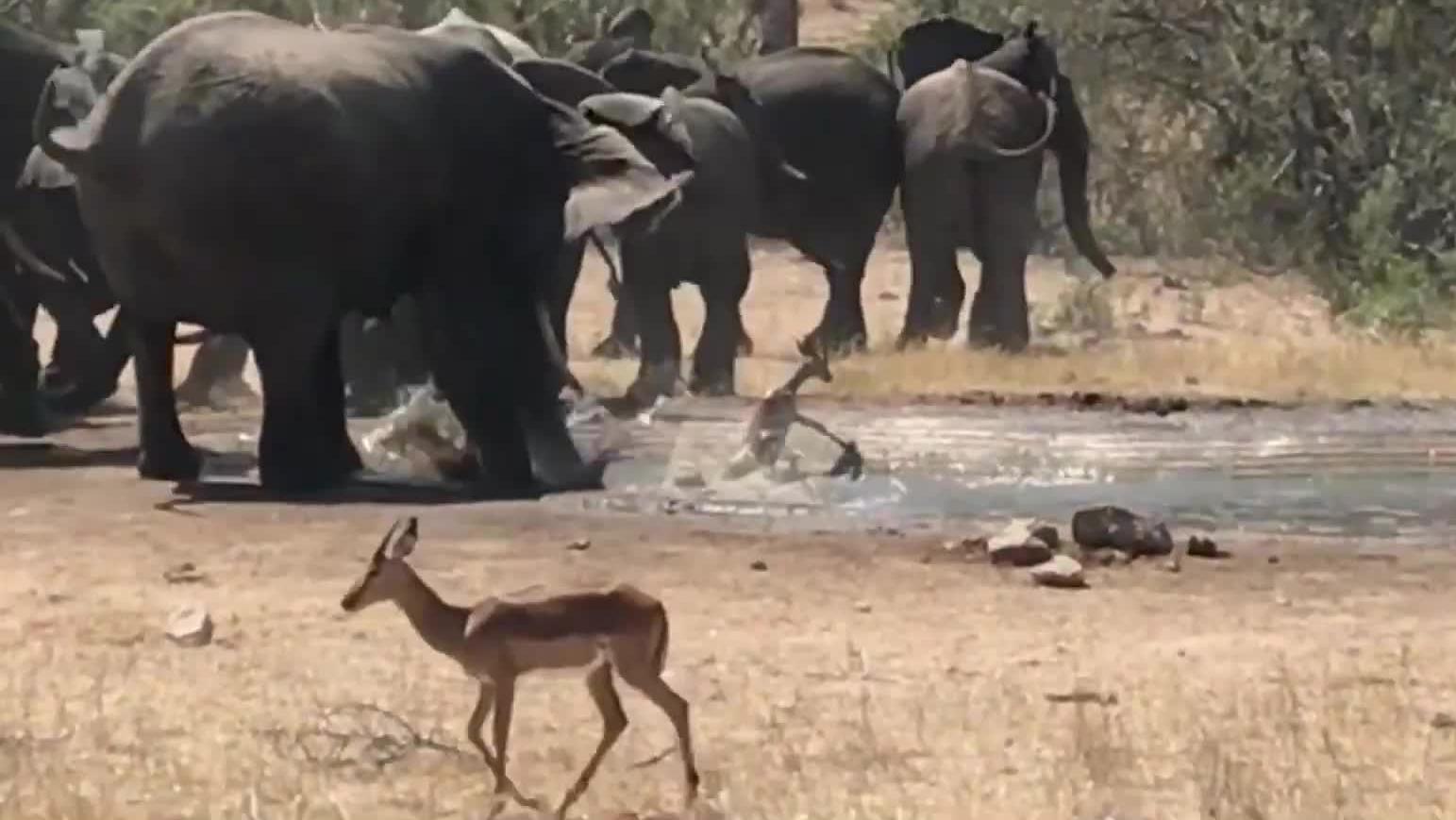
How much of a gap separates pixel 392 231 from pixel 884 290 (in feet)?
43.3

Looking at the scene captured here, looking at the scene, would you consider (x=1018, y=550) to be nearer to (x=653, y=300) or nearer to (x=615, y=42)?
(x=653, y=300)

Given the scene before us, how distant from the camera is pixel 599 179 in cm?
1473

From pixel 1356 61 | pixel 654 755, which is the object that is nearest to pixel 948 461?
pixel 654 755

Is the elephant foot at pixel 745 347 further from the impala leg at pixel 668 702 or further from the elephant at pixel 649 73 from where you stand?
the impala leg at pixel 668 702

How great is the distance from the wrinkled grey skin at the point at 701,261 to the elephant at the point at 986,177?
2.46 metres

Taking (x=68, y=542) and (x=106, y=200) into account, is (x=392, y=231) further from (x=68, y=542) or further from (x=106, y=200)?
(x=68, y=542)

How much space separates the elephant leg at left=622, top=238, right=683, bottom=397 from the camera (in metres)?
18.6

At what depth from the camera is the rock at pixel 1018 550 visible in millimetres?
11125

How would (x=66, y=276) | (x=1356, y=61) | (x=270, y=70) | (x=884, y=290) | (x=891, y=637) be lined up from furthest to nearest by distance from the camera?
(x=884, y=290) < (x=1356, y=61) < (x=66, y=276) < (x=270, y=70) < (x=891, y=637)

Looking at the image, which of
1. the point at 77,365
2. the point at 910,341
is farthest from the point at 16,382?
the point at 910,341

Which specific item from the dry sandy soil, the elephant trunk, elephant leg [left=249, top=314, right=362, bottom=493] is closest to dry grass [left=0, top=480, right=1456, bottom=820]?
the dry sandy soil

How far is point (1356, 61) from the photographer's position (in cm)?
2361

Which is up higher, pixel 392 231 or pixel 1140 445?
pixel 392 231

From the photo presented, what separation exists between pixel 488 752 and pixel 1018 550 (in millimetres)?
4319
